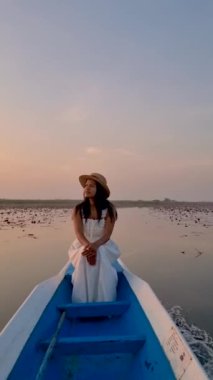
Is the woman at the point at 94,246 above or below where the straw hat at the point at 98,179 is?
below

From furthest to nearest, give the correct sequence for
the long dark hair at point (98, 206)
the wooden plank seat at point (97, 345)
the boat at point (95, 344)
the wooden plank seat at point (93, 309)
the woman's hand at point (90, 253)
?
the long dark hair at point (98, 206), the woman's hand at point (90, 253), the wooden plank seat at point (93, 309), the wooden plank seat at point (97, 345), the boat at point (95, 344)

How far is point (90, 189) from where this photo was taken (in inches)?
184

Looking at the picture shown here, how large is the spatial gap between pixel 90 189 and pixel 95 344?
2.07m

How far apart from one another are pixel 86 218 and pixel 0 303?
2.26 metres

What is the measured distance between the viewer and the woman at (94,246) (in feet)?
14.6

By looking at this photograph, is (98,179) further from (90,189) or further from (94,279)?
(94,279)

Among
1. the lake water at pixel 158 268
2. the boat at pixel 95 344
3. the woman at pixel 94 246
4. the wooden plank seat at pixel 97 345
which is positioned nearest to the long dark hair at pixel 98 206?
the woman at pixel 94 246

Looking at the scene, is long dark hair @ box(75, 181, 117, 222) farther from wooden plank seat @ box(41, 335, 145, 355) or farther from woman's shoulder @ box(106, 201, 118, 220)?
wooden plank seat @ box(41, 335, 145, 355)

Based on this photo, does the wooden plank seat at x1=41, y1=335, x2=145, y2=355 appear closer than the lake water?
Yes

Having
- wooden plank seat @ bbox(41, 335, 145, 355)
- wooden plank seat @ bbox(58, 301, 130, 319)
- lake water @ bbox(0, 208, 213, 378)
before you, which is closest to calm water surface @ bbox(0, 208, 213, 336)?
lake water @ bbox(0, 208, 213, 378)

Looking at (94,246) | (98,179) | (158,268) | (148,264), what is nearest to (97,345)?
(94,246)

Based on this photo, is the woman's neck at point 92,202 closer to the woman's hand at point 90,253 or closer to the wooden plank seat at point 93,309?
the woman's hand at point 90,253

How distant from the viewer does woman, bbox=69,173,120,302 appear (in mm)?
4445

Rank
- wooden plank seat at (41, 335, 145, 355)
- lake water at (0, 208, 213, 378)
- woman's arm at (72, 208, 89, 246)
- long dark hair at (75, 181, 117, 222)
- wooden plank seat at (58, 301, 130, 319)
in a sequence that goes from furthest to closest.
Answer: lake water at (0, 208, 213, 378)
long dark hair at (75, 181, 117, 222)
woman's arm at (72, 208, 89, 246)
wooden plank seat at (58, 301, 130, 319)
wooden plank seat at (41, 335, 145, 355)
